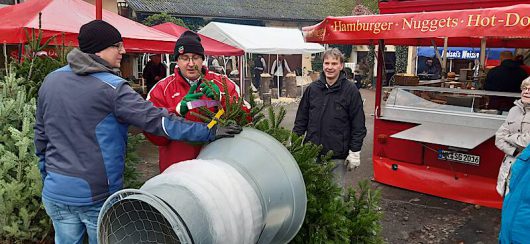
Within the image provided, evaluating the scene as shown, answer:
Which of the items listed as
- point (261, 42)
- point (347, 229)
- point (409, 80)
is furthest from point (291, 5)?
point (347, 229)

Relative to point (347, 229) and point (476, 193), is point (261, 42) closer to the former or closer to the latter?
point (476, 193)

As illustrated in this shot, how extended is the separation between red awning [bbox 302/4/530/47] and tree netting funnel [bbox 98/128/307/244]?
3.37m

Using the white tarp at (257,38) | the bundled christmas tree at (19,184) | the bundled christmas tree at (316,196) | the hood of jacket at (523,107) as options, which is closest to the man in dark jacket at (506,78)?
the hood of jacket at (523,107)

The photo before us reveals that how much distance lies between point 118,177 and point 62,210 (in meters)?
0.34

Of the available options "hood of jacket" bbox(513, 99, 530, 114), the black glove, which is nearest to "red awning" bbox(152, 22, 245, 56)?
"hood of jacket" bbox(513, 99, 530, 114)

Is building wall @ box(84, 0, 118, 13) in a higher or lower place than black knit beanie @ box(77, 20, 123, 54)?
higher

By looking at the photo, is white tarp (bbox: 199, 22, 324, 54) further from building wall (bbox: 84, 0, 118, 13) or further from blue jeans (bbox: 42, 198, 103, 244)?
blue jeans (bbox: 42, 198, 103, 244)

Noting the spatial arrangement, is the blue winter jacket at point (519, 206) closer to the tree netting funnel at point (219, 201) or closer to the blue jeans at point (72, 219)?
the tree netting funnel at point (219, 201)

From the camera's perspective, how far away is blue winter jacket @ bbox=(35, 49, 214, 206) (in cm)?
226

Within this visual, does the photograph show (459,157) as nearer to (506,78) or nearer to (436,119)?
(436,119)

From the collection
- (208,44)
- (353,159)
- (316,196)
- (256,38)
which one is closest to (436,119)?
(353,159)

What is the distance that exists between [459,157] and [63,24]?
19.7ft

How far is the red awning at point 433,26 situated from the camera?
4371mm

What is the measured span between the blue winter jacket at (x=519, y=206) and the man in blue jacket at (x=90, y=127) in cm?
140
